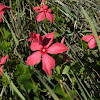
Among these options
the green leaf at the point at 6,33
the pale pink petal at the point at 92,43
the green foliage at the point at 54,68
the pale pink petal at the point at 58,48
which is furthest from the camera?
the green leaf at the point at 6,33

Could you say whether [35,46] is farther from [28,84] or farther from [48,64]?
[28,84]

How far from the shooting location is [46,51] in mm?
809

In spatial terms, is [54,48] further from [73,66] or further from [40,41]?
[73,66]

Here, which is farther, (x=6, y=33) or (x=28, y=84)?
(x=6, y=33)

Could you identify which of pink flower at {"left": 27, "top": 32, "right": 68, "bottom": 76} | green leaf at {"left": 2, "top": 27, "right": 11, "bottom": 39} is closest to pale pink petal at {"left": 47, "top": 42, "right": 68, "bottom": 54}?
pink flower at {"left": 27, "top": 32, "right": 68, "bottom": 76}

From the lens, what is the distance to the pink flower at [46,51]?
744mm

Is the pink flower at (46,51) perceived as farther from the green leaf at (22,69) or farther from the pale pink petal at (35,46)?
the green leaf at (22,69)

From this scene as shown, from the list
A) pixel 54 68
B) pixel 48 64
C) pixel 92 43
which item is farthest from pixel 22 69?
pixel 92 43

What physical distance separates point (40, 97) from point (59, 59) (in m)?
0.41

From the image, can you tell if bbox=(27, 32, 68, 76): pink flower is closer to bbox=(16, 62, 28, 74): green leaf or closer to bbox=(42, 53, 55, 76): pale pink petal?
bbox=(42, 53, 55, 76): pale pink petal

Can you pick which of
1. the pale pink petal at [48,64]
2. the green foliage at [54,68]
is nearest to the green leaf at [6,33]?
the green foliage at [54,68]

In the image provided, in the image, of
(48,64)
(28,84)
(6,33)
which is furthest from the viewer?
(6,33)

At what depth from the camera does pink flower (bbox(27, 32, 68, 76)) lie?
2.44 ft

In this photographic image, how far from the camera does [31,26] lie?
1412 mm
